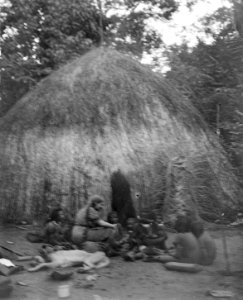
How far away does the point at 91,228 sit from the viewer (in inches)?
282

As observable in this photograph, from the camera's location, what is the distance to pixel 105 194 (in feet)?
27.3

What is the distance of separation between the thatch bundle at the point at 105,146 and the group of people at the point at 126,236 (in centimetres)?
88

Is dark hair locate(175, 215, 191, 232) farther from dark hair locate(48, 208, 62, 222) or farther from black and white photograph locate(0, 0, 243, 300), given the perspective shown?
dark hair locate(48, 208, 62, 222)

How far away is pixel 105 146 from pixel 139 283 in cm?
363

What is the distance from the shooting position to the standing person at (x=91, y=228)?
279 inches

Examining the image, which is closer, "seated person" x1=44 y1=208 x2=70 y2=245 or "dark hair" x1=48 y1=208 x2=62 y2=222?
"seated person" x1=44 y1=208 x2=70 y2=245

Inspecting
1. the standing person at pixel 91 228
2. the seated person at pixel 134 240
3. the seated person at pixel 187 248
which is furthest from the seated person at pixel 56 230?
the seated person at pixel 187 248

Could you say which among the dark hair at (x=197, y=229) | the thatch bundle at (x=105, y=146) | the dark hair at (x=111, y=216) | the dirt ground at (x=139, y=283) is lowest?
the dirt ground at (x=139, y=283)

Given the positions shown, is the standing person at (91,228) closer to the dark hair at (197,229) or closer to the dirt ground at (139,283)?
the dirt ground at (139,283)

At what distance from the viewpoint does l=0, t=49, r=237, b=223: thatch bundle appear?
8.55 metres

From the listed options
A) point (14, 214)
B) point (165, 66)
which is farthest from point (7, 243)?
point (165, 66)

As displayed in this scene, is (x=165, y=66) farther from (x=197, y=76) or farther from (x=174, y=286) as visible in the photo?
(x=174, y=286)

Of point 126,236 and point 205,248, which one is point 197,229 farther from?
point 126,236

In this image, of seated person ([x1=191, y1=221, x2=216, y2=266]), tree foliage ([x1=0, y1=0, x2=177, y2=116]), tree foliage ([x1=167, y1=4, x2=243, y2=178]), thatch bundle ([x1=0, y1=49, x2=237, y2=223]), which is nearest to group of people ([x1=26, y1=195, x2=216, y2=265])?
seated person ([x1=191, y1=221, x2=216, y2=266])
